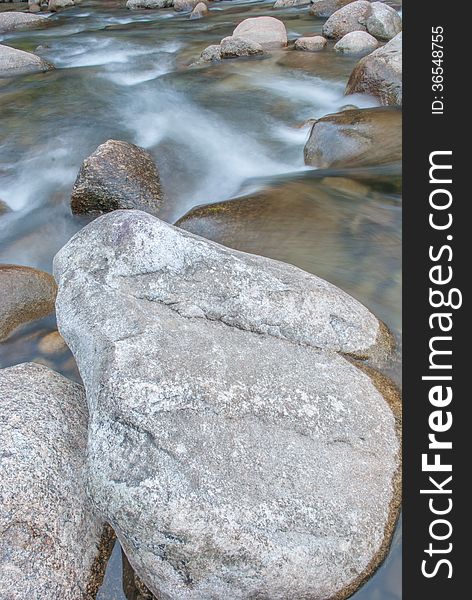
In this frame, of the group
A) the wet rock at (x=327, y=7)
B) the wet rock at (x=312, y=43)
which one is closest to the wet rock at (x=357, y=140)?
the wet rock at (x=312, y=43)

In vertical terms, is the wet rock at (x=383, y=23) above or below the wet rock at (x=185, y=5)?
below

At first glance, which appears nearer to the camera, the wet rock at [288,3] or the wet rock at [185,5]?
the wet rock at [288,3]

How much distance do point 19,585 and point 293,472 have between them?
1214 mm

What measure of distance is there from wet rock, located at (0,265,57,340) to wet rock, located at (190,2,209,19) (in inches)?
544

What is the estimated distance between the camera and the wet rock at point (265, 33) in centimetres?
1200

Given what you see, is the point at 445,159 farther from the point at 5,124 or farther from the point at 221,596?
the point at 5,124

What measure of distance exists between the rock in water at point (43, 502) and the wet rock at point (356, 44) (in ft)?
32.8

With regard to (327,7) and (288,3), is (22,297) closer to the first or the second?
(327,7)

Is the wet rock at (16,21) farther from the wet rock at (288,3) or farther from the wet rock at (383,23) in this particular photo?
the wet rock at (383,23)

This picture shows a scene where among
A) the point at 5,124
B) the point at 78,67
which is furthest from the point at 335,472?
the point at 78,67

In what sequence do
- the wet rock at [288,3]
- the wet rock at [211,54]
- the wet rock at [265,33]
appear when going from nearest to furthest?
the wet rock at [211,54] → the wet rock at [265,33] → the wet rock at [288,3]

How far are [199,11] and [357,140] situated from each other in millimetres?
12089

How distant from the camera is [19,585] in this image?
2322mm

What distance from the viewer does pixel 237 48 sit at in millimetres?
11328
